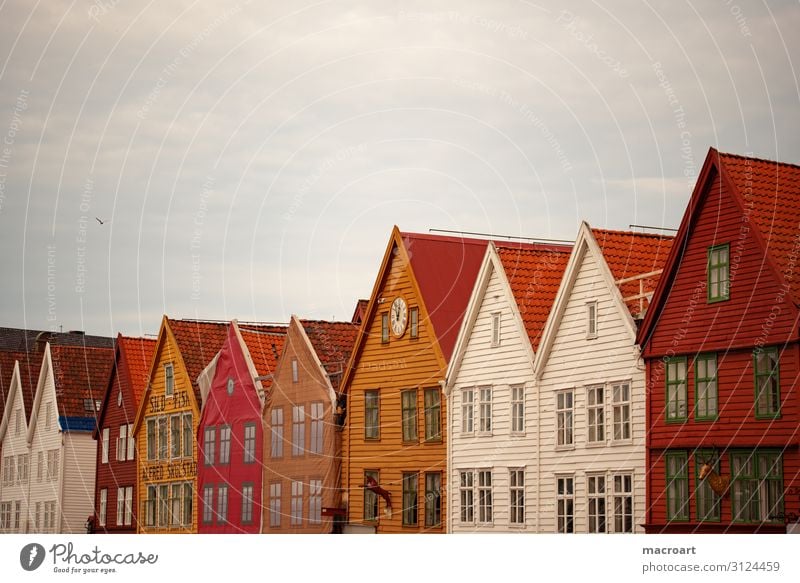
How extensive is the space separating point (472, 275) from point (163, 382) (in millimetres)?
11140

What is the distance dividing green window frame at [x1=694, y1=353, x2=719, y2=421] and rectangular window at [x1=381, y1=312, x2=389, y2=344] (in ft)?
34.6

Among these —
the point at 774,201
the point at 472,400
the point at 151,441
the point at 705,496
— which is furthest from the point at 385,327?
the point at 774,201

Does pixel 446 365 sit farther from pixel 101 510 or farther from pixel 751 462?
pixel 101 510

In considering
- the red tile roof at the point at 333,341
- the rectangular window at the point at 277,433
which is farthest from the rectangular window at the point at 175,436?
the red tile roof at the point at 333,341

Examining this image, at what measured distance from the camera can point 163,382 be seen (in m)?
41.4

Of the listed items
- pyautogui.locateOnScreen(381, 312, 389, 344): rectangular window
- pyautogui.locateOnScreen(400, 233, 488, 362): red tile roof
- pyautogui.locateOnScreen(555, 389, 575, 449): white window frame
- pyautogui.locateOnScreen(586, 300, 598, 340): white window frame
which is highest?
pyautogui.locateOnScreen(400, 233, 488, 362): red tile roof

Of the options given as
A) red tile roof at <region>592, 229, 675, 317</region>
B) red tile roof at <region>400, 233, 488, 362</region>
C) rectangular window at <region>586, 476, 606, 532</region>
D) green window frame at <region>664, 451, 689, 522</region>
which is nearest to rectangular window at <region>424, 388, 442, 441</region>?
red tile roof at <region>400, 233, 488, 362</region>

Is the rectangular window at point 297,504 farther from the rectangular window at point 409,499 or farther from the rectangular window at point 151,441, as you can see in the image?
the rectangular window at point 151,441

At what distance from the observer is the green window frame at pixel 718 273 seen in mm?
26703

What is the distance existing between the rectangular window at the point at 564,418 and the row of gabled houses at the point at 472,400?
5cm

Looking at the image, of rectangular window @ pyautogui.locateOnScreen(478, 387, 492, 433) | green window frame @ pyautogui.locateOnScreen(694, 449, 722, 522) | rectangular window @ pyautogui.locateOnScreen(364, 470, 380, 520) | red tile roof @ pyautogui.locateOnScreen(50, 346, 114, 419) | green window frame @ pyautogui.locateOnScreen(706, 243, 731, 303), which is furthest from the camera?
red tile roof @ pyautogui.locateOnScreen(50, 346, 114, 419)

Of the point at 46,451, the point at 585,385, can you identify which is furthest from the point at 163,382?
the point at 585,385

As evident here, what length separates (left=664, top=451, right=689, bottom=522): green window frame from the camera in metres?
27.8

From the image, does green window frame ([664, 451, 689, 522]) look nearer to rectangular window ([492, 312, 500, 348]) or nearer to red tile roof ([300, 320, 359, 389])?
rectangular window ([492, 312, 500, 348])
